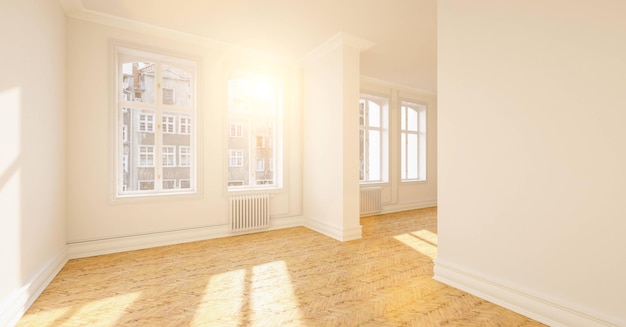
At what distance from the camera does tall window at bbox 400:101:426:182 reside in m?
8.06

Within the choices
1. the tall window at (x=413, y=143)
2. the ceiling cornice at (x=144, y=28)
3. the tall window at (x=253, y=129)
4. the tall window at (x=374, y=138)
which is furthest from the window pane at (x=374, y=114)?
the ceiling cornice at (x=144, y=28)

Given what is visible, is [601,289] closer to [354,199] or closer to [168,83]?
[354,199]

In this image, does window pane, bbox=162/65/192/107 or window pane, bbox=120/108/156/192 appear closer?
window pane, bbox=120/108/156/192

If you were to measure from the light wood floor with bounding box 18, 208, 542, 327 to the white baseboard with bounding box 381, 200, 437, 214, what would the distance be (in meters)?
2.83

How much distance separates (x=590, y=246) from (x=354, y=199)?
3.07 meters

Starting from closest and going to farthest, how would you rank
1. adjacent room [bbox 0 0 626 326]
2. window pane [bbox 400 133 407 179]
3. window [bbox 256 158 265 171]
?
adjacent room [bbox 0 0 626 326] → window [bbox 256 158 265 171] → window pane [bbox 400 133 407 179]

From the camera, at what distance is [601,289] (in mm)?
2020

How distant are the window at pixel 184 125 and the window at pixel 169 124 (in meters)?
0.09

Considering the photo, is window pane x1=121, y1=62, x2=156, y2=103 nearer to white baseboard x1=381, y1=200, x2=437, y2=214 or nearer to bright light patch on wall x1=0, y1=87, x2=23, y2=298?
bright light patch on wall x1=0, y1=87, x2=23, y2=298

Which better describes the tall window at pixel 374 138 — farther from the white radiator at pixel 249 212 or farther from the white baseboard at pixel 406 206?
the white radiator at pixel 249 212

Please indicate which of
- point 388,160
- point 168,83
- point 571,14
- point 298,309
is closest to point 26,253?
point 298,309

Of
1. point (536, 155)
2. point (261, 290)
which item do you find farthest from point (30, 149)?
point (536, 155)

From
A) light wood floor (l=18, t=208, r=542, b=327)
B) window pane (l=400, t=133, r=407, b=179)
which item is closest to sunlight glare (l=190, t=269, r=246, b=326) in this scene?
light wood floor (l=18, t=208, r=542, b=327)

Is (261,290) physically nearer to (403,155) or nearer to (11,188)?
(11,188)
